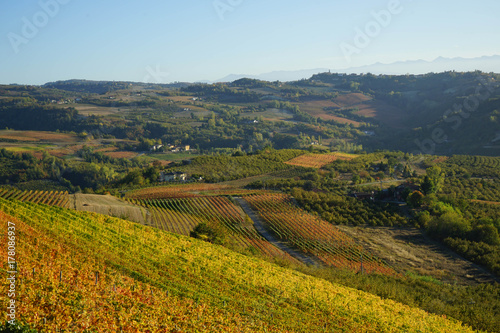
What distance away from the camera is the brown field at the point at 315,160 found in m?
83.4

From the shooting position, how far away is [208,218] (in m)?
44.0

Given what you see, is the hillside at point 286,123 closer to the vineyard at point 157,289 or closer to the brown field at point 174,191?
the brown field at point 174,191

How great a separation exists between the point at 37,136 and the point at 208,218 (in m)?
113

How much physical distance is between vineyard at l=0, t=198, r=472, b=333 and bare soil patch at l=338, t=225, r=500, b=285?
13.5 meters

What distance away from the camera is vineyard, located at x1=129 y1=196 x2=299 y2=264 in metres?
36.8

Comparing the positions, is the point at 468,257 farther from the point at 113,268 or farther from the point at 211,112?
the point at 211,112

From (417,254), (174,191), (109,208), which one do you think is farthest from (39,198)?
(417,254)

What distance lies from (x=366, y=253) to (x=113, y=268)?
26.5 meters

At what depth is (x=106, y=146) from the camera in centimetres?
12938

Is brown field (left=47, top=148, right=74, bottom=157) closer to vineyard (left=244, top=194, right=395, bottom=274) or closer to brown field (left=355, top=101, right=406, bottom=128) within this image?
vineyard (left=244, top=194, right=395, bottom=274)

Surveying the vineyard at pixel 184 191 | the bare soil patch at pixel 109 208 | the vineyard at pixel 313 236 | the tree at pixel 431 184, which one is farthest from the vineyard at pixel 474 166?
the bare soil patch at pixel 109 208

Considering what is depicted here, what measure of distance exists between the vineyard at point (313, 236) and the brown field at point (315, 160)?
31.9 meters

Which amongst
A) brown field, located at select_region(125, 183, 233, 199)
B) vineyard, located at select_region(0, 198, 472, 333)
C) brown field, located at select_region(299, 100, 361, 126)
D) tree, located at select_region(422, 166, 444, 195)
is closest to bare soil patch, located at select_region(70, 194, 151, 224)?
brown field, located at select_region(125, 183, 233, 199)

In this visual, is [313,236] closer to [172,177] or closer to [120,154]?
[172,177]
